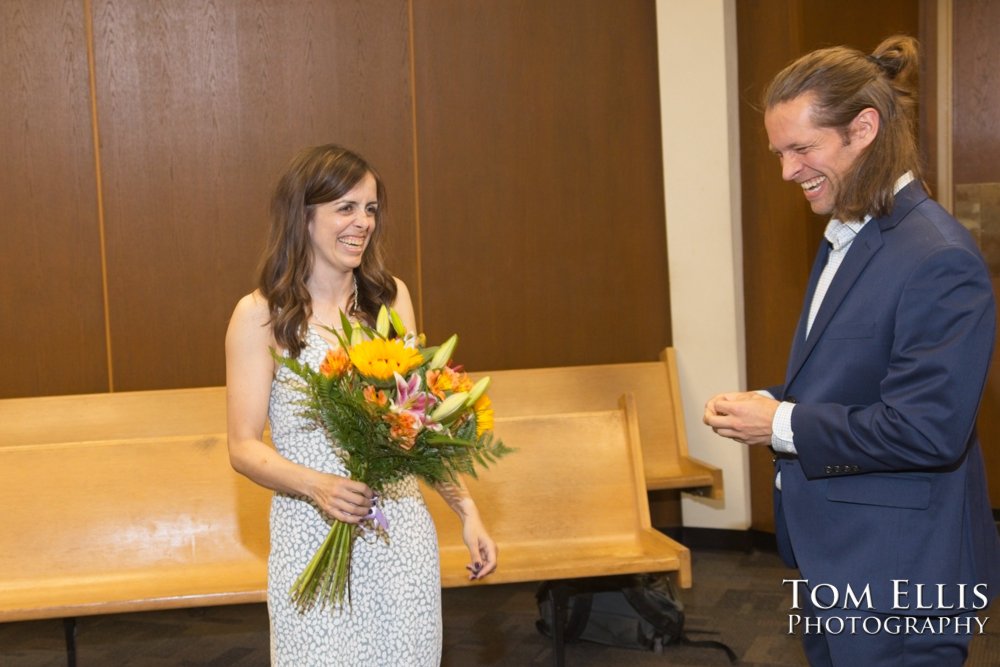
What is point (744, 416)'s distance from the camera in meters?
2.08

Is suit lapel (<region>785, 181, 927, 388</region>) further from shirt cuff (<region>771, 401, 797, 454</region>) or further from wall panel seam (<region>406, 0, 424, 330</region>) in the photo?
wall panel seam (<region>406, 0, 424, 330</region>)

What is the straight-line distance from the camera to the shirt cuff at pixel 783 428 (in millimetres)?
2020

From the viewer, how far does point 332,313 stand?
2.52m

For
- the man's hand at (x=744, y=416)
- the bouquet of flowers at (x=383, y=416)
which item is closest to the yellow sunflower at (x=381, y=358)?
the bouquet of flowers at (x=383, y=416)

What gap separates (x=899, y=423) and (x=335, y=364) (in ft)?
3.47

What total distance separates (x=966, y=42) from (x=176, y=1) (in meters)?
4.47

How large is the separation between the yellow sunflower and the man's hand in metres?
0.60

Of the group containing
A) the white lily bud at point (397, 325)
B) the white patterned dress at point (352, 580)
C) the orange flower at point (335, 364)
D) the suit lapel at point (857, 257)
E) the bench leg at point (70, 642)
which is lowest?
the bench leg at point (70, 642)

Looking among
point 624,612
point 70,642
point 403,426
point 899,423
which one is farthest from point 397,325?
point 624,612

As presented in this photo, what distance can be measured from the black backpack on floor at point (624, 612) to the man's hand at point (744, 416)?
2417 millimetres

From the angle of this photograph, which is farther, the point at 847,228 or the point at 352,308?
the point at 352,308

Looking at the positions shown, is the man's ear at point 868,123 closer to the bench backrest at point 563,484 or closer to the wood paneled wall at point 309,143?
the bench backrest at point 563,484

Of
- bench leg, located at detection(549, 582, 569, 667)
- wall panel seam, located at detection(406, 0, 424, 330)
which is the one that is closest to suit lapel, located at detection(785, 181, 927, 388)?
bench leg, located at detection(549, 582, 569, 667)

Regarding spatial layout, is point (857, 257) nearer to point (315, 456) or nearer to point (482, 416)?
point (482, 416)
